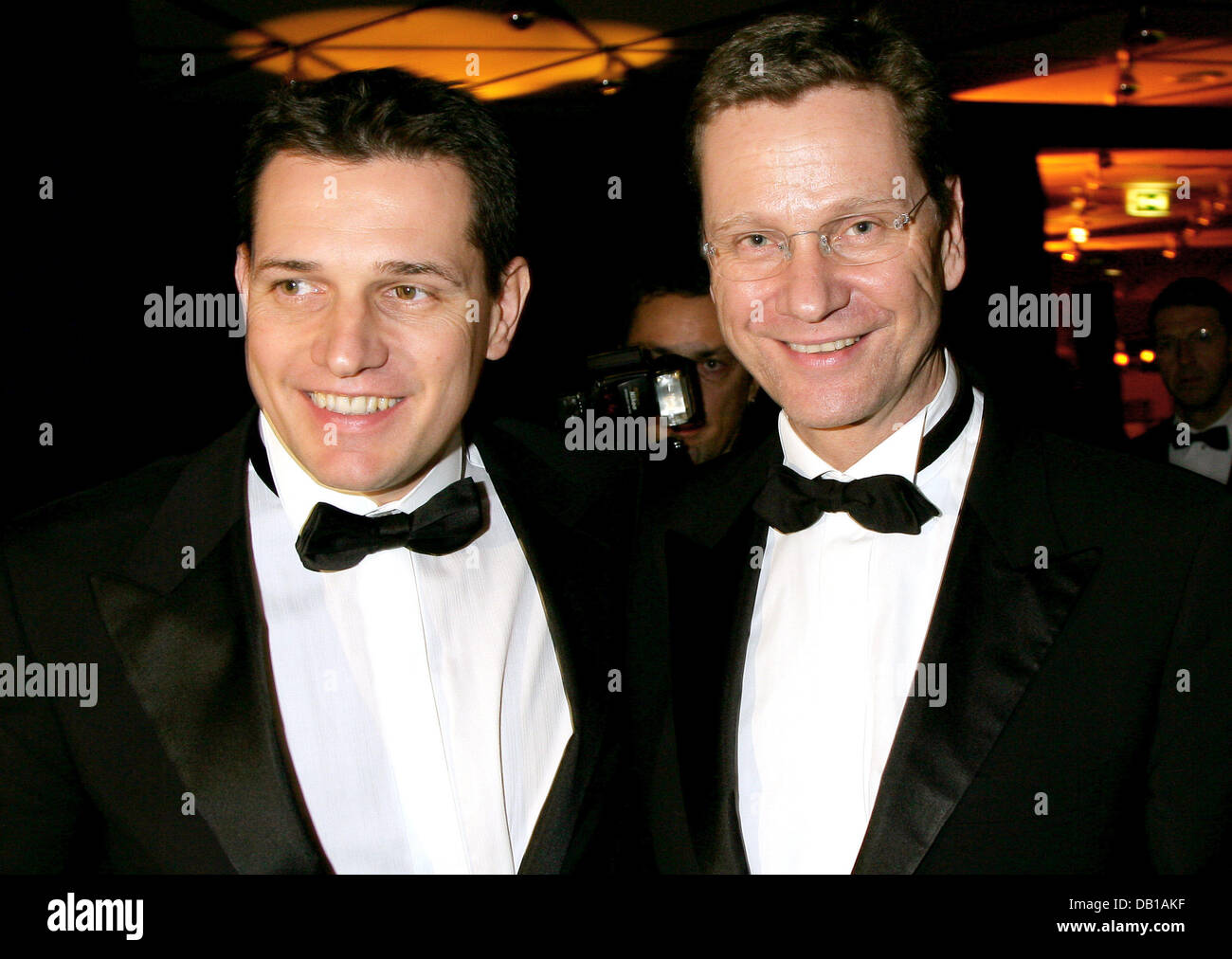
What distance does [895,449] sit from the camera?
1.52 metres

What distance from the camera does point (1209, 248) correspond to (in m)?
5.78

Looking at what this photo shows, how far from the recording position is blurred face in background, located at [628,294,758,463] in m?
2.93

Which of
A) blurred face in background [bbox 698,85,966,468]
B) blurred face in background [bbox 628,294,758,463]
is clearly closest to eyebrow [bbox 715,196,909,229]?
blurred face in background [bbox 698,85,966,468]

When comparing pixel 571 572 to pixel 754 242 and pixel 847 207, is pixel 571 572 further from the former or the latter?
pixel 847 207

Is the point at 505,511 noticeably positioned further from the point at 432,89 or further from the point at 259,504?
the point at 432,89

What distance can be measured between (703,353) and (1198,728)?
1929 millimetres

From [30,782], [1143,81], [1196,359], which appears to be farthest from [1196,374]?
[30,782]

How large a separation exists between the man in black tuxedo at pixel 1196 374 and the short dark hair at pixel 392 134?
312 centimetres

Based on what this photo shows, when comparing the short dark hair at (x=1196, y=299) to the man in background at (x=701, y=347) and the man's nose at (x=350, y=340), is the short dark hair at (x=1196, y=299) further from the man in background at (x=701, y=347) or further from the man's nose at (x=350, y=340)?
the man's nose at (x=350, y=340)

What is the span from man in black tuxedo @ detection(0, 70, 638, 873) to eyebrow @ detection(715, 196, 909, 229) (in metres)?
0.38

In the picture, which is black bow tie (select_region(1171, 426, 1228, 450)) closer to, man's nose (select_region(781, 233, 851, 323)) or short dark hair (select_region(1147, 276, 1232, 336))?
short dark hair (select_region(1147, 276, 1232, 336))

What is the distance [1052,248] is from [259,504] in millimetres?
5263
